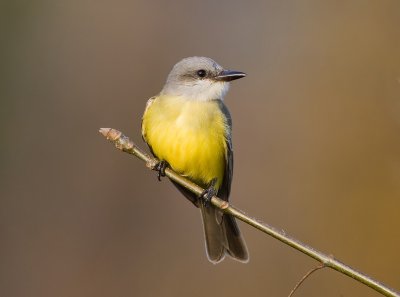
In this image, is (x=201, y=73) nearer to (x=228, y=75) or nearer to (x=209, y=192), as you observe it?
(x=228, y=75)

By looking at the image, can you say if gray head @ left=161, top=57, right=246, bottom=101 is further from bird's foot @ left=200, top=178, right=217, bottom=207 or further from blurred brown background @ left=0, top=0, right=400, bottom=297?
blurred brown background @ left=0, top=0, right=400, bottom=297

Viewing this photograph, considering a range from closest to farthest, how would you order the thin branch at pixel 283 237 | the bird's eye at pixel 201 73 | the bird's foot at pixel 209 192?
the thin branch at pixel 283 237, the bird's foot at pixel 209 192, the bird's eye at pixel 201 73

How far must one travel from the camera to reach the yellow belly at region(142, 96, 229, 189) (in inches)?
193

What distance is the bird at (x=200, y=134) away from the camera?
492cm

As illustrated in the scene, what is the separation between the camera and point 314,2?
8.98 meters

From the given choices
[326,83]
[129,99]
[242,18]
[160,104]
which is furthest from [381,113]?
[160,104]

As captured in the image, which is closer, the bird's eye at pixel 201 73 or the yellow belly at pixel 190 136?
the yellow belly at pixel 190 136

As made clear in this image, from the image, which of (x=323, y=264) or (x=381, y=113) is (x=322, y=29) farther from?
(x=323, y=264)

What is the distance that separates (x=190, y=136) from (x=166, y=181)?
2.90 metres

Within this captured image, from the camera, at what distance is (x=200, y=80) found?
17.5 feet

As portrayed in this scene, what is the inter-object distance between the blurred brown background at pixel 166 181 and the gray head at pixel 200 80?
1.89 m

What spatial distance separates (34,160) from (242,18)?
2799 millimetres

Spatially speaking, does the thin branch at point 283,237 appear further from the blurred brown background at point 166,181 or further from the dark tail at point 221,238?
the blurred brown background at point 166,181

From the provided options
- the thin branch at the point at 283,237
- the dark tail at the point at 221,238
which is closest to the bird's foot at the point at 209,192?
the dark tail at the point at 221,238
